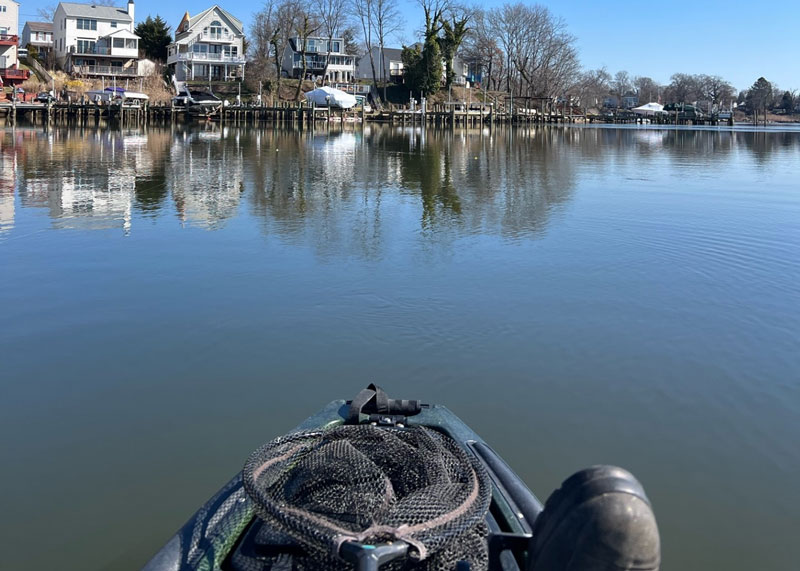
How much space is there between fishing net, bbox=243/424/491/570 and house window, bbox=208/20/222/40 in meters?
80.2

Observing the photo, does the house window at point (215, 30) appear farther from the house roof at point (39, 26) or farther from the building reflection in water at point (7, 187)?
the building reflection in water at point (7, 187)

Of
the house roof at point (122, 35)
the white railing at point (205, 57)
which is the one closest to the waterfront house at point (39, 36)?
the house roof at point (122, 35)

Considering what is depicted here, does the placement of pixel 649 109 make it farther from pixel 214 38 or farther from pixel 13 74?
pixel 13 74

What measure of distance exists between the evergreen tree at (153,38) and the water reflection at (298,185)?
48354mm

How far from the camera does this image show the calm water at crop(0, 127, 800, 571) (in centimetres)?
512

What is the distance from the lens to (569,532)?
243cm

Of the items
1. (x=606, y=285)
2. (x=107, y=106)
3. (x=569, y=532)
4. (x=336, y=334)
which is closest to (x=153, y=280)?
(x=336, y=334)

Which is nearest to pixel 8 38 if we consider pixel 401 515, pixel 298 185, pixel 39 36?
pixel 39 36

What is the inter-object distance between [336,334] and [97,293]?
3290 mm

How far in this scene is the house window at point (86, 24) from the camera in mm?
75000

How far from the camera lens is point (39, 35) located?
8500 cm

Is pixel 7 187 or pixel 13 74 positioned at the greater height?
pixel 13 74

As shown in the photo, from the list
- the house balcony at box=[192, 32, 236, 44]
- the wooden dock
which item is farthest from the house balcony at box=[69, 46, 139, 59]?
the wooden dock

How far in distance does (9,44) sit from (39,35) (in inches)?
787
